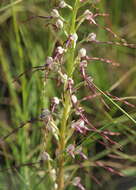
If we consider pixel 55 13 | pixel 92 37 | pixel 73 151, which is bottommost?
pixel 73 151

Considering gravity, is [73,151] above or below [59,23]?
below

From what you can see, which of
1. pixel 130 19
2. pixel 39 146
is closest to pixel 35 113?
pixel 39 146

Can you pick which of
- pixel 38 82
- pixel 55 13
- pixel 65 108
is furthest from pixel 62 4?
pixel 38 82

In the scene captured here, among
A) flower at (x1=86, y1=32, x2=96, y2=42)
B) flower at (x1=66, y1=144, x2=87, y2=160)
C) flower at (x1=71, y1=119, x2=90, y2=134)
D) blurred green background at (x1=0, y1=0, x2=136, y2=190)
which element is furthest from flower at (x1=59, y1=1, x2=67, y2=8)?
blurred green background at (x1=0, y1=0, x2=136, y2=190)

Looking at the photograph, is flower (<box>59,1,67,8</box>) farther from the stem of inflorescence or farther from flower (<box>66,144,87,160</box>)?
flower (<box>66,144,87,160</box>)

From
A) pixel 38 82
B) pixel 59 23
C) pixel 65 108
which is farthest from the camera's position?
pixel 38 82

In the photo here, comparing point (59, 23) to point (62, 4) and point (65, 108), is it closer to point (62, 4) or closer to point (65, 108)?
point (62, 4)

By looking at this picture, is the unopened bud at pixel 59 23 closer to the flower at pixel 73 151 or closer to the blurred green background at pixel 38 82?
the flower at pixel 73 151

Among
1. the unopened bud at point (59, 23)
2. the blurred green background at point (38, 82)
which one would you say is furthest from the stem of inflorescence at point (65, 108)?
the blurred green background at point (38, 82)
